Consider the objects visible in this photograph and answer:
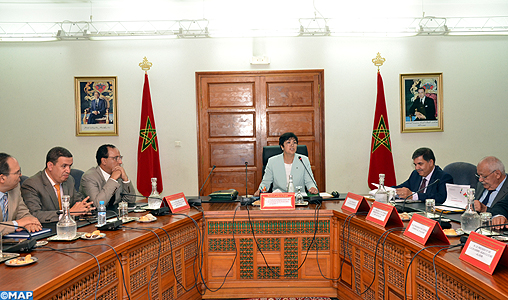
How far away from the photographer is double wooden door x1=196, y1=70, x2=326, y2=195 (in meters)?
5.03

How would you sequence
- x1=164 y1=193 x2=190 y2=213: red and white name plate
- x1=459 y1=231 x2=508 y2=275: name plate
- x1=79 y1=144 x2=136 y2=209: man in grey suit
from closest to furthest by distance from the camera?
x1=459 y1=231 x2=508 y2=275: name plate
x1=164 y1=193 x2=190 y2=213: red and white name plate
x1=79 y1=144 x2=136 y2=209: man in grey suit

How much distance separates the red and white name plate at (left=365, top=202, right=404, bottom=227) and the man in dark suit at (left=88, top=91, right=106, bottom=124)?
3904 mm

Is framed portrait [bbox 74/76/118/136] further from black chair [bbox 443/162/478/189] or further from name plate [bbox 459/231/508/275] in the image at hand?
name plate [bbox 459/231/508/275]

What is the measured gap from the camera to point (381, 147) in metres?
4.77

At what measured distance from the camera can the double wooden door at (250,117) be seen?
198 inches

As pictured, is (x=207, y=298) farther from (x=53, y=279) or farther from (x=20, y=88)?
(x=20, y=88)

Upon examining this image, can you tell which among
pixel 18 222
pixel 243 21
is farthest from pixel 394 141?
pixel 18 222

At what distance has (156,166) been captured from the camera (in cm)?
486

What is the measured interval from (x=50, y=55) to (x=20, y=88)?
23.2 inches

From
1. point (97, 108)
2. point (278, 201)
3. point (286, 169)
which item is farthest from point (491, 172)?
point (97, 108)

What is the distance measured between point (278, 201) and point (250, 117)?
2363mm

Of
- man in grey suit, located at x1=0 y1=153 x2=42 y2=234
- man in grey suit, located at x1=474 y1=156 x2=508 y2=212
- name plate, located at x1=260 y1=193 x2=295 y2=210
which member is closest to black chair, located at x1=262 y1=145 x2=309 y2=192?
name plate, located at x1=260 y1=193 x2=295 y2=210

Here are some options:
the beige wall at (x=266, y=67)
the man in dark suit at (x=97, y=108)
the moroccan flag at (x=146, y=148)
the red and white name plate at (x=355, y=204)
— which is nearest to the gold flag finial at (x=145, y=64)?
the moroccan flag at (x=146, y=148)

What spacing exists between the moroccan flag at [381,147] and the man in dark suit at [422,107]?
0.49 metres
